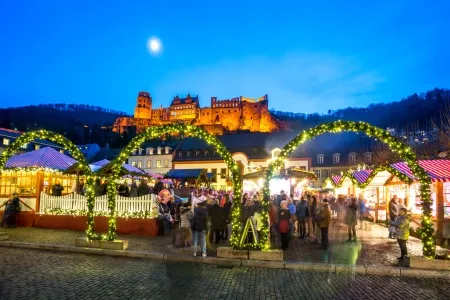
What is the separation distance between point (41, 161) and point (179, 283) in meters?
14.4

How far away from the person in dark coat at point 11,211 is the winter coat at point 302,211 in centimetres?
1349

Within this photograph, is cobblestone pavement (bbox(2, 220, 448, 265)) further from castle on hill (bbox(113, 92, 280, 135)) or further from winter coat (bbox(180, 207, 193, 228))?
castle on hill (bbox(113, 92, 280, 135))

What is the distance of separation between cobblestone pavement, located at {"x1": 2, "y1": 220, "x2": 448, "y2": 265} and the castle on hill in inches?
3833

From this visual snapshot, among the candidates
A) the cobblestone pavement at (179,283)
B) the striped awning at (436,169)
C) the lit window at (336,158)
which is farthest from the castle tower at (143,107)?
the cobblestone pavement at (179,283)

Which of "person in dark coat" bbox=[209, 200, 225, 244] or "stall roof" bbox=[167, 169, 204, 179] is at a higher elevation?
"stall roof" bbox=[167, 169, 204, 179]

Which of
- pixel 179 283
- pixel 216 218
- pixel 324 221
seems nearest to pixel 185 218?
pixel 216 218

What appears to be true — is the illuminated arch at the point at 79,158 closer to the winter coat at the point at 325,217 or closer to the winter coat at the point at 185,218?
the winter coat at the point at 185,218

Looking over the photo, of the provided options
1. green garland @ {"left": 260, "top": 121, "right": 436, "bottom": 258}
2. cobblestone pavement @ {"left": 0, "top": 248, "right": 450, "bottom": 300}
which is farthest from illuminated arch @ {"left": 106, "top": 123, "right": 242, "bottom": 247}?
cobblestone pavement @ {"left": 0, "top": 248, "right": 450, "bottom": 300}

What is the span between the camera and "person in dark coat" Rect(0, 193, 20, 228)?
58.1ft

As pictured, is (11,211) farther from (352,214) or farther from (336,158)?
(336,158)

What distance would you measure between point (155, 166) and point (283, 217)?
2117 inches

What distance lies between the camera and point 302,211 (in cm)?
1611

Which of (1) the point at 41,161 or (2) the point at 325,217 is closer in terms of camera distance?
(2) the point at 325,217

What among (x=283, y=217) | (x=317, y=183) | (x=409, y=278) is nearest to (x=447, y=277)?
(x=409, y=278)
